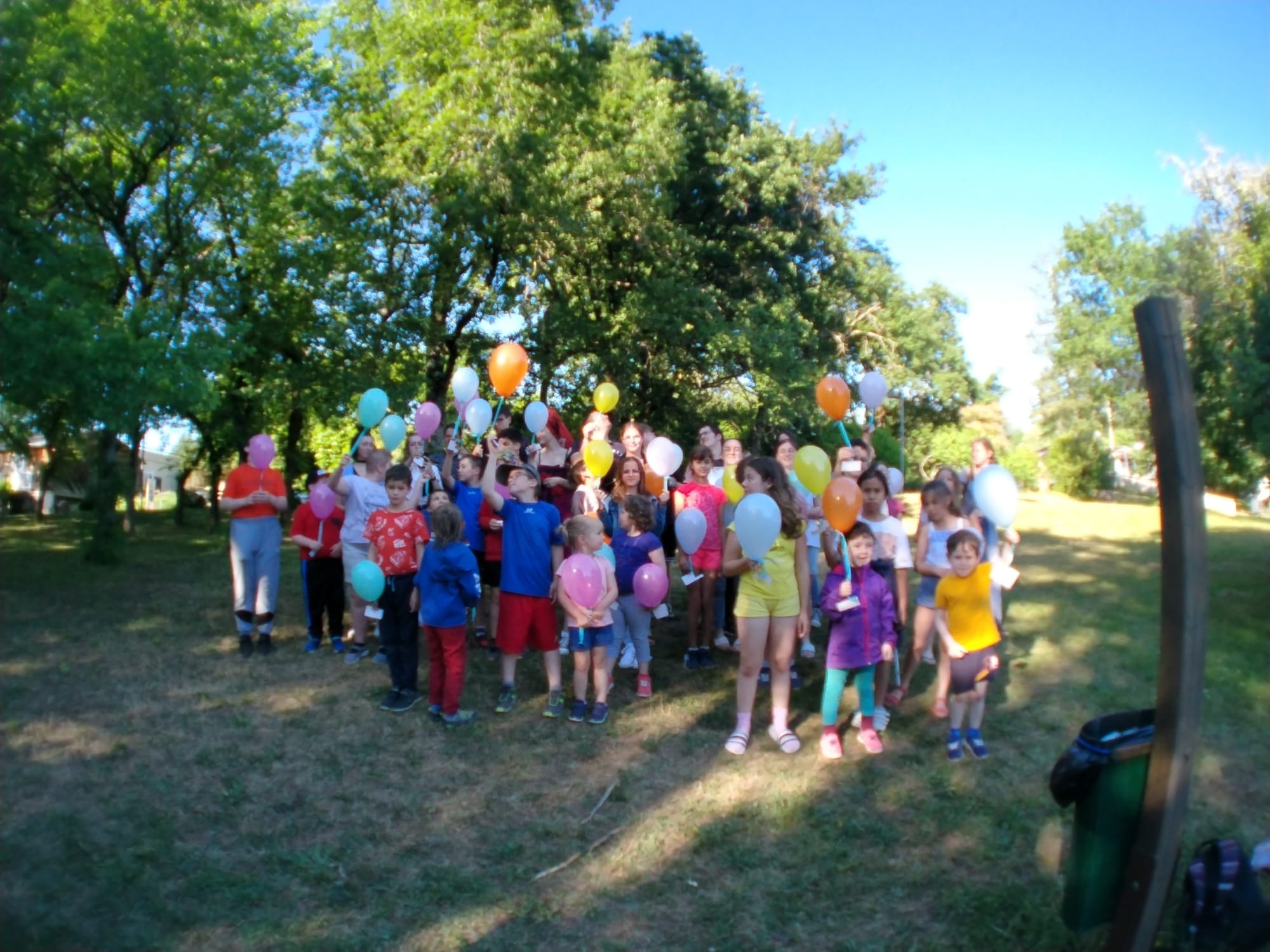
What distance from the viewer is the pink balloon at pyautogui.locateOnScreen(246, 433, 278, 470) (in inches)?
292

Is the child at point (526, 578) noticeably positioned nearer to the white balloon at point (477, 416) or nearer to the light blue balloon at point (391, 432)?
the white balloon at point (477, 416)

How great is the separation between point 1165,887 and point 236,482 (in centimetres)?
658

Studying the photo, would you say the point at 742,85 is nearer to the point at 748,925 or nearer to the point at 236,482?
the point at 236,482

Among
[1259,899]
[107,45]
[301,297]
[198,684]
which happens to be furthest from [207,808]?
[301,297]

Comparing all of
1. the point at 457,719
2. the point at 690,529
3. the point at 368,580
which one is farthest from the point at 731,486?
the point at 368,580

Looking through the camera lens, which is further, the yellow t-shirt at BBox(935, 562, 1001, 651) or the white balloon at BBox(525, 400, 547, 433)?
the white balloon at BBox(525, 400, 547, 433)

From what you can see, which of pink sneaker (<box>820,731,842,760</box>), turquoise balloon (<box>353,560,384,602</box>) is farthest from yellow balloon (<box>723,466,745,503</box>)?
turquoise balloon (<box>353,560,384,602</box>)

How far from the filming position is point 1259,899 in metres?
3.66

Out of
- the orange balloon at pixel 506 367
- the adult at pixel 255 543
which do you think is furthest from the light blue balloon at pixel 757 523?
the adult at pixel 255 543

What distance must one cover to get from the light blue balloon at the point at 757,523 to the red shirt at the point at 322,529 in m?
3.68

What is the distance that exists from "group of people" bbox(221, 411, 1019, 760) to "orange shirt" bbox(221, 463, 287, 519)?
0.01 meters

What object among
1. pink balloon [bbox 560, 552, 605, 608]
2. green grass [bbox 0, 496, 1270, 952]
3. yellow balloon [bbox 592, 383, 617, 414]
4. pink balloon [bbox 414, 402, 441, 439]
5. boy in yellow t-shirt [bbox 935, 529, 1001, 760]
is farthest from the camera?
yellow balloon [bbox 592, 383, 617, 414]

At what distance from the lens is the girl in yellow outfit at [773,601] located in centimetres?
577

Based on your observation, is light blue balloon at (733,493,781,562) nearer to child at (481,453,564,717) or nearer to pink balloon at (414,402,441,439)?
child at (481,453,564,717)
